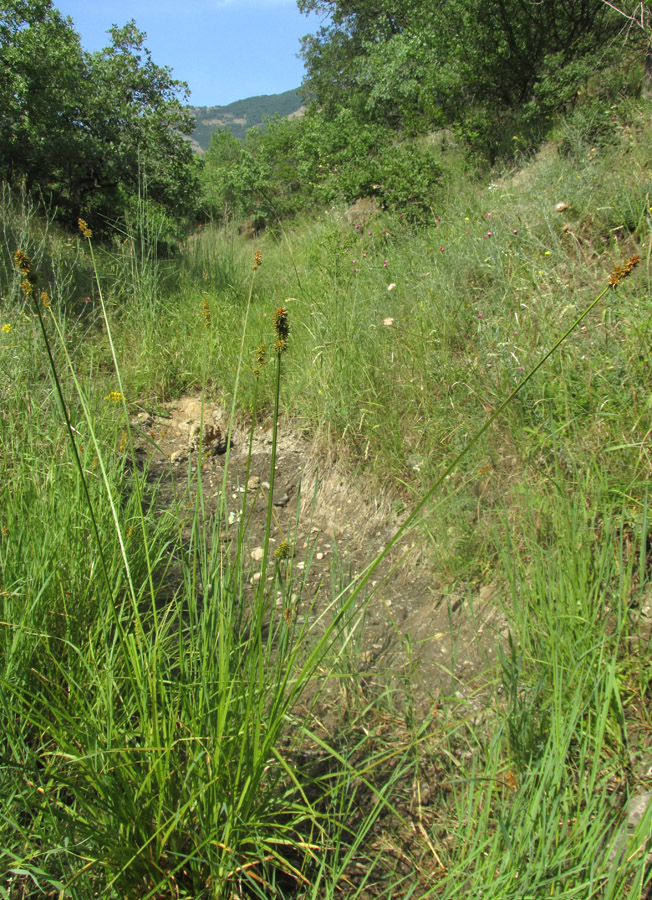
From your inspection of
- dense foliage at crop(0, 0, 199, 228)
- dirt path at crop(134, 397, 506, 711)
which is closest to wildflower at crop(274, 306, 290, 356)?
dirt path at crop(134, 397, 506, 711)

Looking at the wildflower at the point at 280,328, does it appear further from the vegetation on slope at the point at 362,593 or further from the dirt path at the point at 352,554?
the dirt path at the point at 352,554

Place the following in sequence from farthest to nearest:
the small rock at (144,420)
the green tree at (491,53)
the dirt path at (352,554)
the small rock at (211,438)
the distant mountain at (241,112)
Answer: the distant mountain at (241,112) < the green tree at (491,53) < the small rock at (144,420) < the small rock at (211,438) < the dirt path at (352,554)

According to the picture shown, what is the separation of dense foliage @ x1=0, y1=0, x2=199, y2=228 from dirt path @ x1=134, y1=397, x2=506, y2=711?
13.1 ft

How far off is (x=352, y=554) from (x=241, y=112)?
211 metres

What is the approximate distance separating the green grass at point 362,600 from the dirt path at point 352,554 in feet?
0.28

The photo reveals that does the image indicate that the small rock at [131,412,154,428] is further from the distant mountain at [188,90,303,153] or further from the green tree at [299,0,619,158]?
the distant mountain at [188,90,303,153]

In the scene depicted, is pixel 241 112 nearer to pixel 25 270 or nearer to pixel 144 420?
pixel 144 420

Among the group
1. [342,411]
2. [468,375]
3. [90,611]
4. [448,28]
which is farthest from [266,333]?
[448,28]

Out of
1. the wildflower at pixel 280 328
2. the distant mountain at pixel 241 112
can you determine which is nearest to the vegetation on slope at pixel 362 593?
the wildflower at pixel 280 328

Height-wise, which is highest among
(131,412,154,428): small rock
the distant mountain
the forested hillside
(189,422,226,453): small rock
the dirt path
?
the distant mountain

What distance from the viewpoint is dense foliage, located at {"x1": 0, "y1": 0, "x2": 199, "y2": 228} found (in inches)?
259

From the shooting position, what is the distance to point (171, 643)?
5.67 feet

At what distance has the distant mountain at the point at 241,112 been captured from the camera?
146188mm

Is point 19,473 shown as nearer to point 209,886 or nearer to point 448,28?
point 209,886
